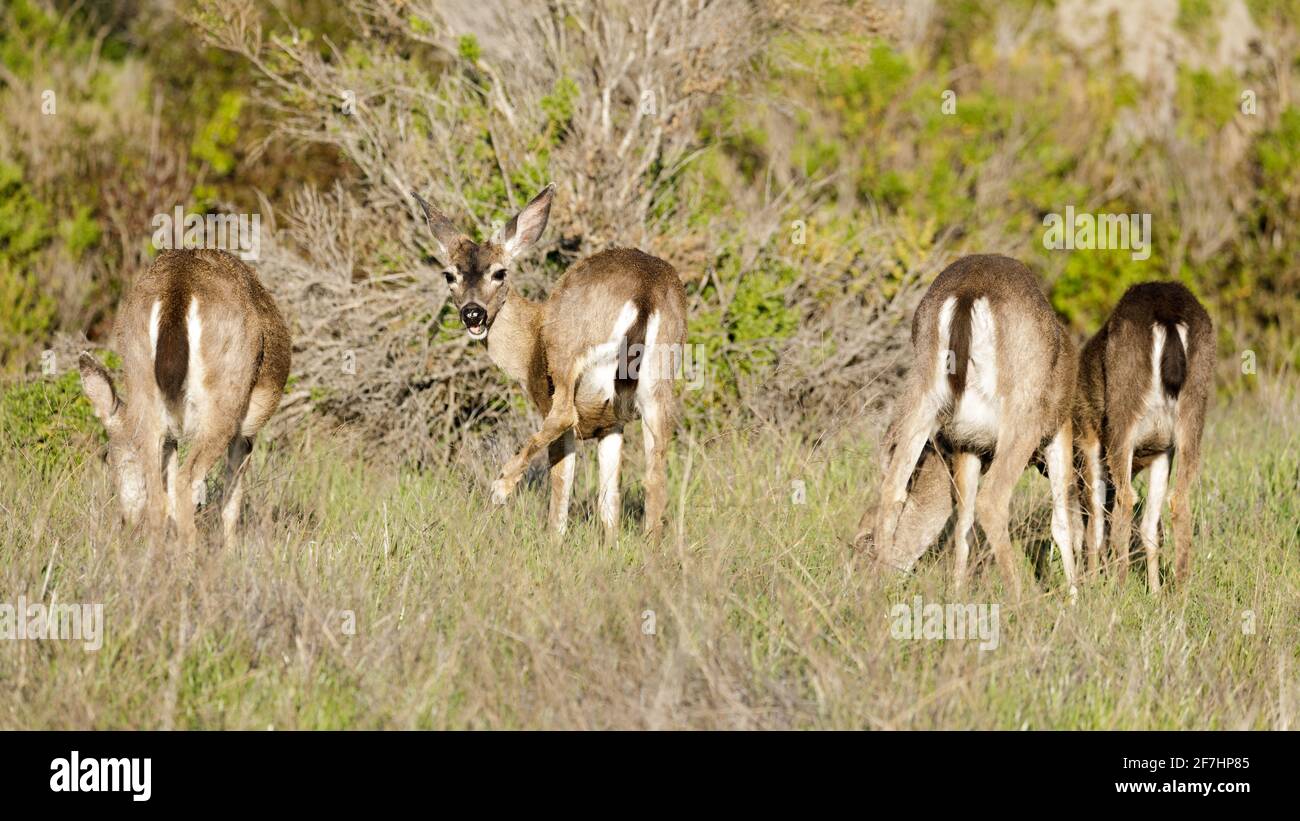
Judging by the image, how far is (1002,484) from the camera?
21.5ft

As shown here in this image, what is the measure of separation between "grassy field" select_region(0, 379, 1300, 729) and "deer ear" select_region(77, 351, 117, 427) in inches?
15.0

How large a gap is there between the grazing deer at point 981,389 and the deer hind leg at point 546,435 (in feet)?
4.83

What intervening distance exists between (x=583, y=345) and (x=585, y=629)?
7.88ft

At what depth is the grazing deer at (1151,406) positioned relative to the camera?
714 cm

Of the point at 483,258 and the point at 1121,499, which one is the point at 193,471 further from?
the point at 1121,499

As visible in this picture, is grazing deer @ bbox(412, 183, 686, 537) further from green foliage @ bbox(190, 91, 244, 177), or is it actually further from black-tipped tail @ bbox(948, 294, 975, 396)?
green foliage @ bbox(190, 91, 244, 177)

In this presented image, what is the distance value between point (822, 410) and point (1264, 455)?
→ 2.45 m

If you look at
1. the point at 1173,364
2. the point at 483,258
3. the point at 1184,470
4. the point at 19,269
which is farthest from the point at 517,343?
the point at 19,269

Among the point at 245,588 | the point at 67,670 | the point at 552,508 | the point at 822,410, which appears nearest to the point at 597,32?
the point at 822,410

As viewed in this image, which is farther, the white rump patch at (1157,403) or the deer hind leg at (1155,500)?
the deer hind leg at (1155,500)

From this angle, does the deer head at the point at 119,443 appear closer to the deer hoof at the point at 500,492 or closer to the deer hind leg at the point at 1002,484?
the deer hoof at the point at 500,492
